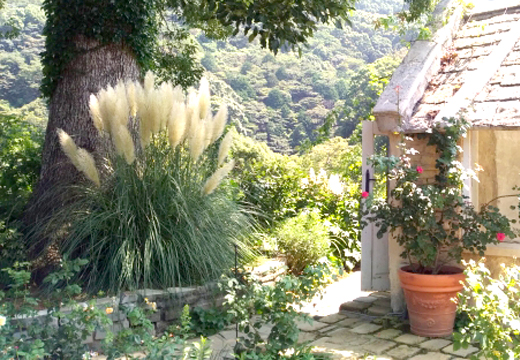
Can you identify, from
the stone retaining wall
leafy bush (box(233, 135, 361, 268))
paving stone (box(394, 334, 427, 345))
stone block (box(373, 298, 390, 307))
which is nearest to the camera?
the stone retaining wall

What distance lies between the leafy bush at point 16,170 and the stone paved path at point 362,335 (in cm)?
253

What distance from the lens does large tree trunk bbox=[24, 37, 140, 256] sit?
5.42 meters

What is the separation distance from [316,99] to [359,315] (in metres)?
30.5

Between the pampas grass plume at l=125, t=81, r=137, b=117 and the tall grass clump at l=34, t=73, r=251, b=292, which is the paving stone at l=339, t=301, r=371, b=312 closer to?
the tall grass clump at l=34, t=73, r=251, b=292

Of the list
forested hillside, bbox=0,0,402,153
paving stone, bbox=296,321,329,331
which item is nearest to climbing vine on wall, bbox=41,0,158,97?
paving stone, bbox=296,321,329,331

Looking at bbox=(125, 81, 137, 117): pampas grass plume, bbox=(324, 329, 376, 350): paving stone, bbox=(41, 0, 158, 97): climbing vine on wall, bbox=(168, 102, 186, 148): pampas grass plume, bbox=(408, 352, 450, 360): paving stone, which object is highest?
bbox=(41, 0, 158, 97): climbing vine on wall

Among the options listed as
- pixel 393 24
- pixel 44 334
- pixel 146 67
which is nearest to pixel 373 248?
pixel 393 24

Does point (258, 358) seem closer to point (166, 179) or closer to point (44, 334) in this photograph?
point (44, 334)

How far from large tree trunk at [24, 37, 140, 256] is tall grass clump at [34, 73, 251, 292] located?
0.94 feet

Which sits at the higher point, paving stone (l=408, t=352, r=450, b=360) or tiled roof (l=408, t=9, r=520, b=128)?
tiled roof (l=408, t=9, r=520, b=128)

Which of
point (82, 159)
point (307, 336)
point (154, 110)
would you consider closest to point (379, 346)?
point (307, 336)

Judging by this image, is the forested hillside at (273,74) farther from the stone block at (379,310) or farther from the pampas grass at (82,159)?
the pampas grass at (82,159)

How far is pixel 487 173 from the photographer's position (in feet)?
22.0

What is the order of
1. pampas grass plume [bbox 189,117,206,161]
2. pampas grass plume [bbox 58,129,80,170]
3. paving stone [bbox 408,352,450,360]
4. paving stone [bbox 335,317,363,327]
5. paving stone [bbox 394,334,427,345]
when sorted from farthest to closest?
paving stone [bbox 335,317,363,327], pampas grass plume [bbox 189,117,206,161], pampas grass plume [bbox 58,129,80,170], paving stone [bbox 394,334,427,345], paving stone [bbox 408,352,450,360]
